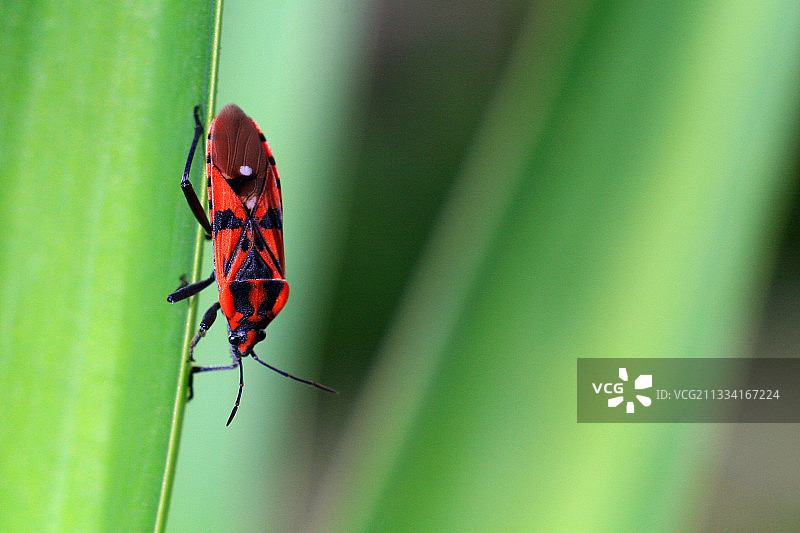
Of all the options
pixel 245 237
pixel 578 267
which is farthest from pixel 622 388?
pixel 245 237

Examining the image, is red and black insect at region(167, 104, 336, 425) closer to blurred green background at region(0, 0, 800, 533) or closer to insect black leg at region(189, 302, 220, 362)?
insect black leg at region(189, 302, 220, 362)

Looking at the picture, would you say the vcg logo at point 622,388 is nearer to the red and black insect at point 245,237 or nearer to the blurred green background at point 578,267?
the blurred green background at point 578,267

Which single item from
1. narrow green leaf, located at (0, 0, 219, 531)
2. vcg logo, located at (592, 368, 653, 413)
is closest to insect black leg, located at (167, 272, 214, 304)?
narrow green leaf, located at (0, 0, 219, 531)

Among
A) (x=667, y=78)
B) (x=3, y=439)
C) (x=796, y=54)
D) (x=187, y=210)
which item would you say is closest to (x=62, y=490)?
(x=3, y=439)

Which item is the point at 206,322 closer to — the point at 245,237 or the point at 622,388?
the point at 245,237

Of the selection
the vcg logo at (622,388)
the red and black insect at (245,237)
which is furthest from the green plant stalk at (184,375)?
the red and black insect at (245,237)

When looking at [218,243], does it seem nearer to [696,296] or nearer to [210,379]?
[210,379]
